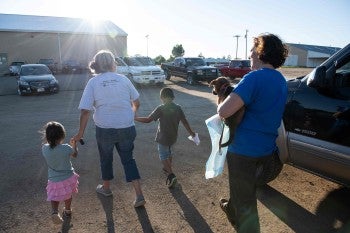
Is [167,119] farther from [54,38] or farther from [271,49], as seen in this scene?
[54,38]

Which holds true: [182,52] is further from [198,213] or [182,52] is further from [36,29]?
[198,213]

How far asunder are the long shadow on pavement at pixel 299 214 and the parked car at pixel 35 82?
46.6 ft

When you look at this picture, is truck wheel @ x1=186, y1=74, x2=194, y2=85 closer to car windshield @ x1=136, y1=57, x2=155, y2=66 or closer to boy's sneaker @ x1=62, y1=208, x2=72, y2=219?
car windshield @ x1=136, y1=57, x2=155, y2=66

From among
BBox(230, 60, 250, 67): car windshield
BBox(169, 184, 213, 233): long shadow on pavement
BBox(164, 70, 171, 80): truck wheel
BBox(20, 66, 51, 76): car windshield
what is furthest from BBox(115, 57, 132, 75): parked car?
BBox(169, 184, 213, 233): long shadow on pavement

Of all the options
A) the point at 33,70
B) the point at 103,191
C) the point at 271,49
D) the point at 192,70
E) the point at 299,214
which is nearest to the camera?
the point at 271,49

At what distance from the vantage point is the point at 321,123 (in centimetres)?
365

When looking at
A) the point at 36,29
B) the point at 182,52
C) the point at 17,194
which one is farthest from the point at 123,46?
the point at 17,194

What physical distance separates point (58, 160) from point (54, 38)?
4085cm

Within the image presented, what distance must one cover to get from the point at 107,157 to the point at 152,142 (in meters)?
2.98

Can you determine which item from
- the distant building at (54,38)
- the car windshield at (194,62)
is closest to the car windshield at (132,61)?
the car windshield at (194,62)

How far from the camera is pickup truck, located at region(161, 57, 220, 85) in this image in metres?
20.9

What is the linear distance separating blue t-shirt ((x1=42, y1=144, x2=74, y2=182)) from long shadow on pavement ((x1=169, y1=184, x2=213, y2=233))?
1.39 metres

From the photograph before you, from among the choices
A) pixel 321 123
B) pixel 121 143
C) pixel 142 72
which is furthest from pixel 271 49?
pixel 142 72

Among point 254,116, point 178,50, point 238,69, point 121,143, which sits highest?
point 178,50
